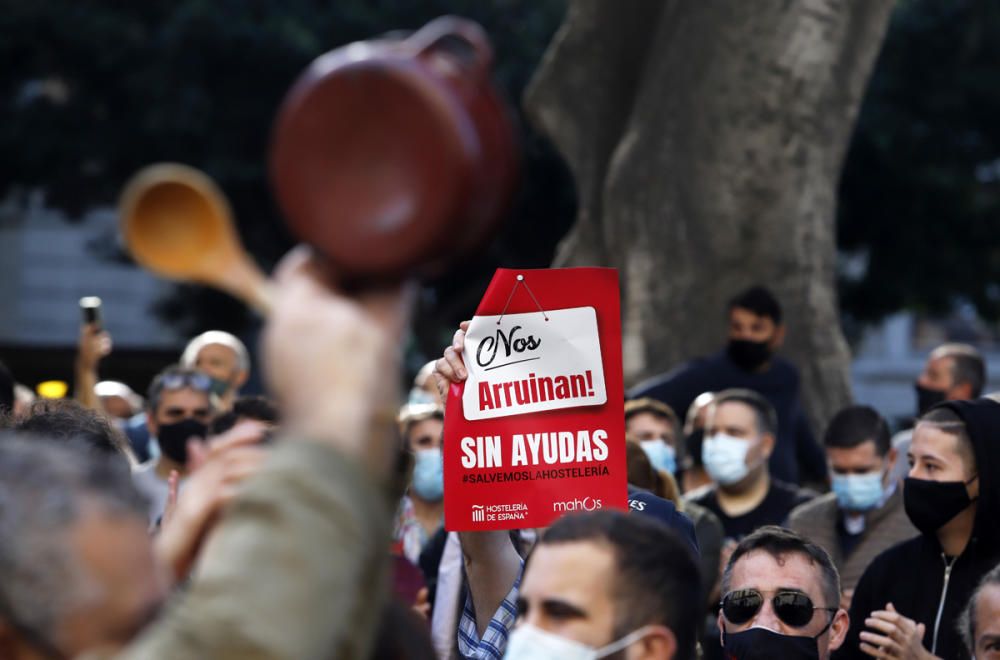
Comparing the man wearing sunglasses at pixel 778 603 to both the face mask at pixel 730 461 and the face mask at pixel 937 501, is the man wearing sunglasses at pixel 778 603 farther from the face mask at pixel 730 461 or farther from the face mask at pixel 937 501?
the face mask at pixel 730 461

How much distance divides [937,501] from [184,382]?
12.5 feet

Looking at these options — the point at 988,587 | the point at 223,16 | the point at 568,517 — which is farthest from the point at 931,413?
the point at 223,16

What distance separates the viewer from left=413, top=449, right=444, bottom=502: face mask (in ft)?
23.7

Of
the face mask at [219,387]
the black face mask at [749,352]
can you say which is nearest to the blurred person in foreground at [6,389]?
the face mask at [219,387]

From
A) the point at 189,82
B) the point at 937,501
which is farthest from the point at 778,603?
the point at 189,82

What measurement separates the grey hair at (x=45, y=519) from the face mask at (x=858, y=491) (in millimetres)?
4977

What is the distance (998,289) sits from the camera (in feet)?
71.3

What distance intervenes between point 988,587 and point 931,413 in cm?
113

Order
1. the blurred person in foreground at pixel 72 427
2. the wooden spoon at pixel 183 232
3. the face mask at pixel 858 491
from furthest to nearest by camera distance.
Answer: the face mask at pixel 858 491 → the blurred person in foreground at pixel 72 427 → the wooden spoon at pixel 183 232

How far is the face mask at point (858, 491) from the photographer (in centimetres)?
682

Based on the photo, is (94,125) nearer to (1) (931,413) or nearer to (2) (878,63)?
(2) (878,63)

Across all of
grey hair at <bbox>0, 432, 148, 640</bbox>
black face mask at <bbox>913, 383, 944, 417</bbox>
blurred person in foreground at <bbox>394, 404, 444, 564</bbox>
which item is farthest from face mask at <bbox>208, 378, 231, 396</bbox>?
grey hair at <bbox>0, 432, 148, 640</bbox>

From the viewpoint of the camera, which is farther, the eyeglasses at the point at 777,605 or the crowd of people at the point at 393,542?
the eyeglasses at the point at 777,605

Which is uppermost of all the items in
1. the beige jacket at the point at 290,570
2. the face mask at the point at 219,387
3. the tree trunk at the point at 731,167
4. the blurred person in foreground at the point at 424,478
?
the tree trunk at the point at 731,167
